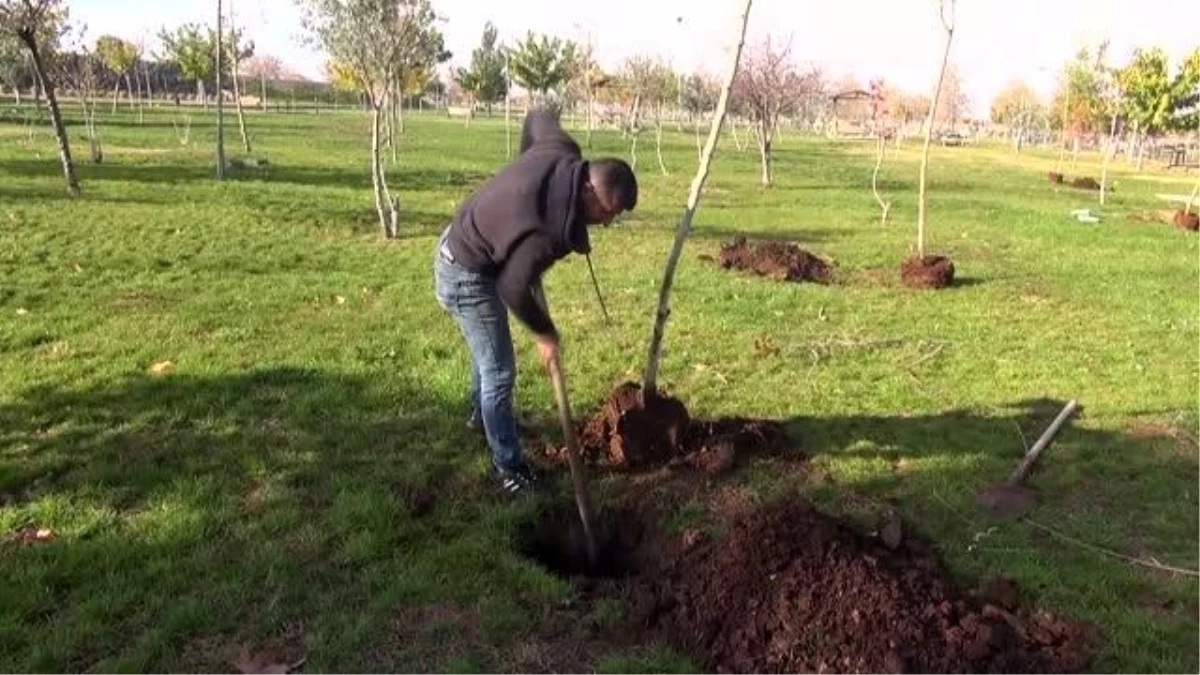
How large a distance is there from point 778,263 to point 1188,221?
11562mm

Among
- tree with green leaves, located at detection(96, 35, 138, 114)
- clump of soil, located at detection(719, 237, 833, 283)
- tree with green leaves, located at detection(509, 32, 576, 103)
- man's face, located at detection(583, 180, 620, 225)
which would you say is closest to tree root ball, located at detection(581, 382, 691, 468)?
man's face, located at detection(583, 180, 620, 225)

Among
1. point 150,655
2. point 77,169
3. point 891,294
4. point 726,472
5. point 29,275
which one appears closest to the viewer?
point 150,655

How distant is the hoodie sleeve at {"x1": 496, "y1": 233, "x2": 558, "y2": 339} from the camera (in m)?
4.04

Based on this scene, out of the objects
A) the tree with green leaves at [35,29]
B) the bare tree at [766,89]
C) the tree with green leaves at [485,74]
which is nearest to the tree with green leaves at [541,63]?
the tree with green leaves at [485,74]

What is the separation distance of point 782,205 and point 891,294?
1065cm

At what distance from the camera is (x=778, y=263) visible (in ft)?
37.5

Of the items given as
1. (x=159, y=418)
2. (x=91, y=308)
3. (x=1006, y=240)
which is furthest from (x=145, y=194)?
(x=1006, y=240)

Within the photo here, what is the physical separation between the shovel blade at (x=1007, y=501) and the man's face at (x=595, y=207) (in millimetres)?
2643

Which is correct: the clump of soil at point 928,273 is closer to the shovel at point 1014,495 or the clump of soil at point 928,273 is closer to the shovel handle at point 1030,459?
the shovel handle at point 1030,459

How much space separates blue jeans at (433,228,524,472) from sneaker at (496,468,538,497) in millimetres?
30

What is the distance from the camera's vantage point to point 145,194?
53.2ft

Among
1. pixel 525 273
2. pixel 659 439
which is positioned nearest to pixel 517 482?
pixel 659 439

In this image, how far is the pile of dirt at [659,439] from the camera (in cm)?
529

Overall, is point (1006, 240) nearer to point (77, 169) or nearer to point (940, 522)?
point (940, 522)
